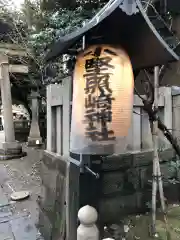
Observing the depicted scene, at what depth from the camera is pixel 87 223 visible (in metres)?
2.62

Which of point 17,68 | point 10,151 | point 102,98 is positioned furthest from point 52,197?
point 17,68

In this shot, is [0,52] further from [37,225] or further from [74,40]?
[74,40]

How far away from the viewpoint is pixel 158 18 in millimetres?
3443

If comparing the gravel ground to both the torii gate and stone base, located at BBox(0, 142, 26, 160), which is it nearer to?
stone base, located at BBox(0, 142, 26, 160)

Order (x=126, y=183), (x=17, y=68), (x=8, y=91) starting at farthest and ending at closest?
(x=17, y=68) → (x=8, y=91) → (x=126, y=183)

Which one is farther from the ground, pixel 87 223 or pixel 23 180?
pixel 87 223

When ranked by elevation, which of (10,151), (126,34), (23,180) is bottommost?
(23,180)

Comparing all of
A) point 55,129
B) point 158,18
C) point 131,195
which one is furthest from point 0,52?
point 131,195

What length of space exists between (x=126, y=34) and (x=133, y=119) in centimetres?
135

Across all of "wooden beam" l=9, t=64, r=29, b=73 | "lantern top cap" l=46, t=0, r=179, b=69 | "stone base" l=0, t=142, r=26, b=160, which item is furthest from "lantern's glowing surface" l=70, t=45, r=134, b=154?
"wooden beam" l=9, t=64, r=29, b=73

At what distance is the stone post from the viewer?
2594 mm

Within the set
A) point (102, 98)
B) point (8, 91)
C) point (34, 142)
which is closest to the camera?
point (102, 98)

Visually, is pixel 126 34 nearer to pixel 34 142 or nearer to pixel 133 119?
pixel 133 119

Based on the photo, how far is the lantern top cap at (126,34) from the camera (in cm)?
198
